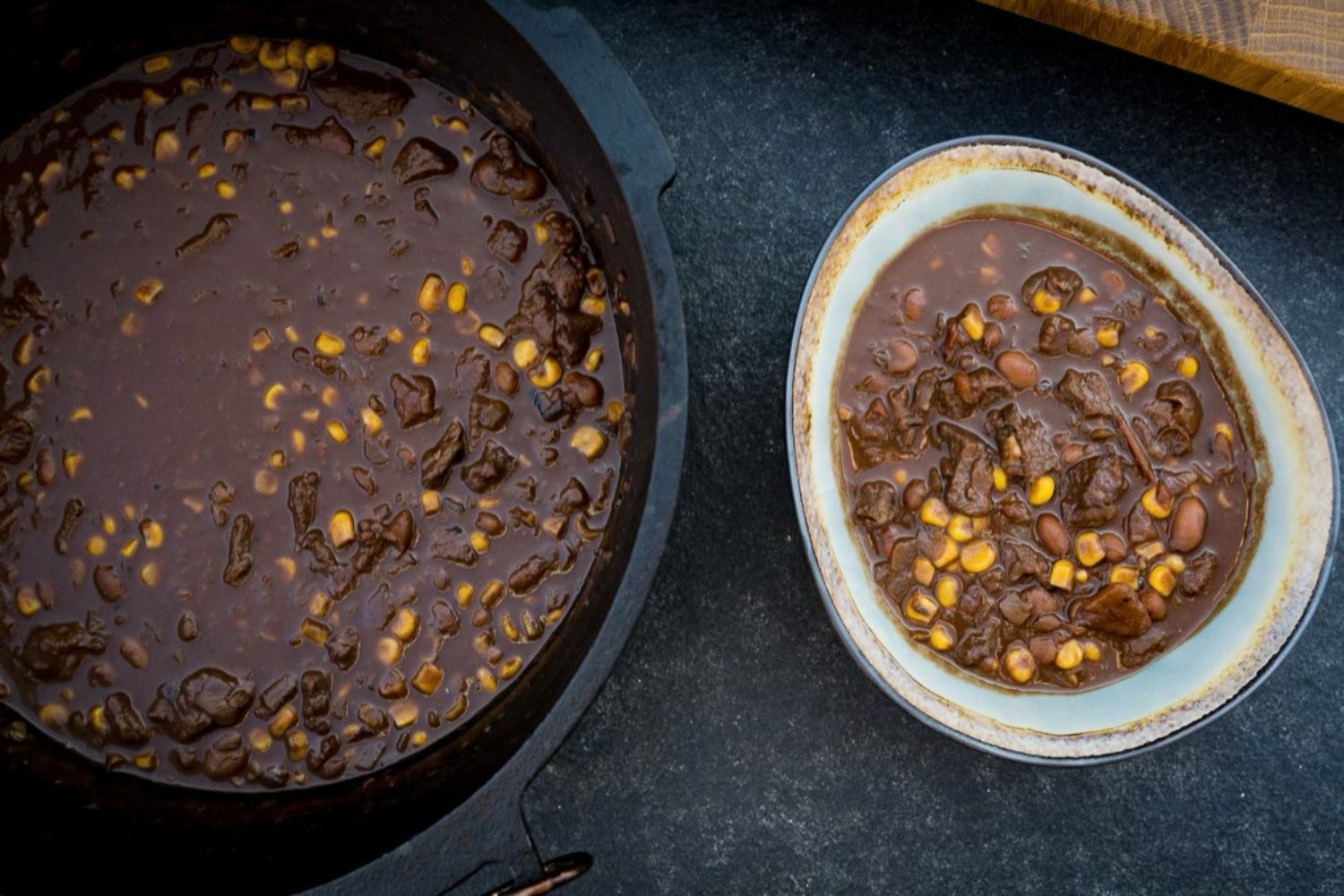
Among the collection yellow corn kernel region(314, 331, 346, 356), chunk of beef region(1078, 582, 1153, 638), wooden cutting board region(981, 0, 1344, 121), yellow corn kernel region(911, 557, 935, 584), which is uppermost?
wooden cutting board region(981, 0, 1344, 121)

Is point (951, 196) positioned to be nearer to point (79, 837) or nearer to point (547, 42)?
point (547, 42)

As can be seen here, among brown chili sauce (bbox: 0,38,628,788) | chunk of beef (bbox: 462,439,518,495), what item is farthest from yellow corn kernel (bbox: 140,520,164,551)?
chunk of beef (bbox: 462,439,518,495)

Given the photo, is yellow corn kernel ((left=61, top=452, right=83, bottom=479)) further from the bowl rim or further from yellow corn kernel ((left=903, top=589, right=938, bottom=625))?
yellow corn kernel ((left=903, top=589, right=938, bottom=625))

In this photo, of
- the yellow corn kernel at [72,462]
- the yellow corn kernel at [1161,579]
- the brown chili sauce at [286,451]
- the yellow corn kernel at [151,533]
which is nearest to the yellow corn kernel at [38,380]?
the brown chili sauce at [286,451]

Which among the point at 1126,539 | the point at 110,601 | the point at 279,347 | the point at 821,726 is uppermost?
the point at 279,347

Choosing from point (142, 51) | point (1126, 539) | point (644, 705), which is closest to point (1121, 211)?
point (1126, 539)

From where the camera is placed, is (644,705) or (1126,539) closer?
(1126,539)
